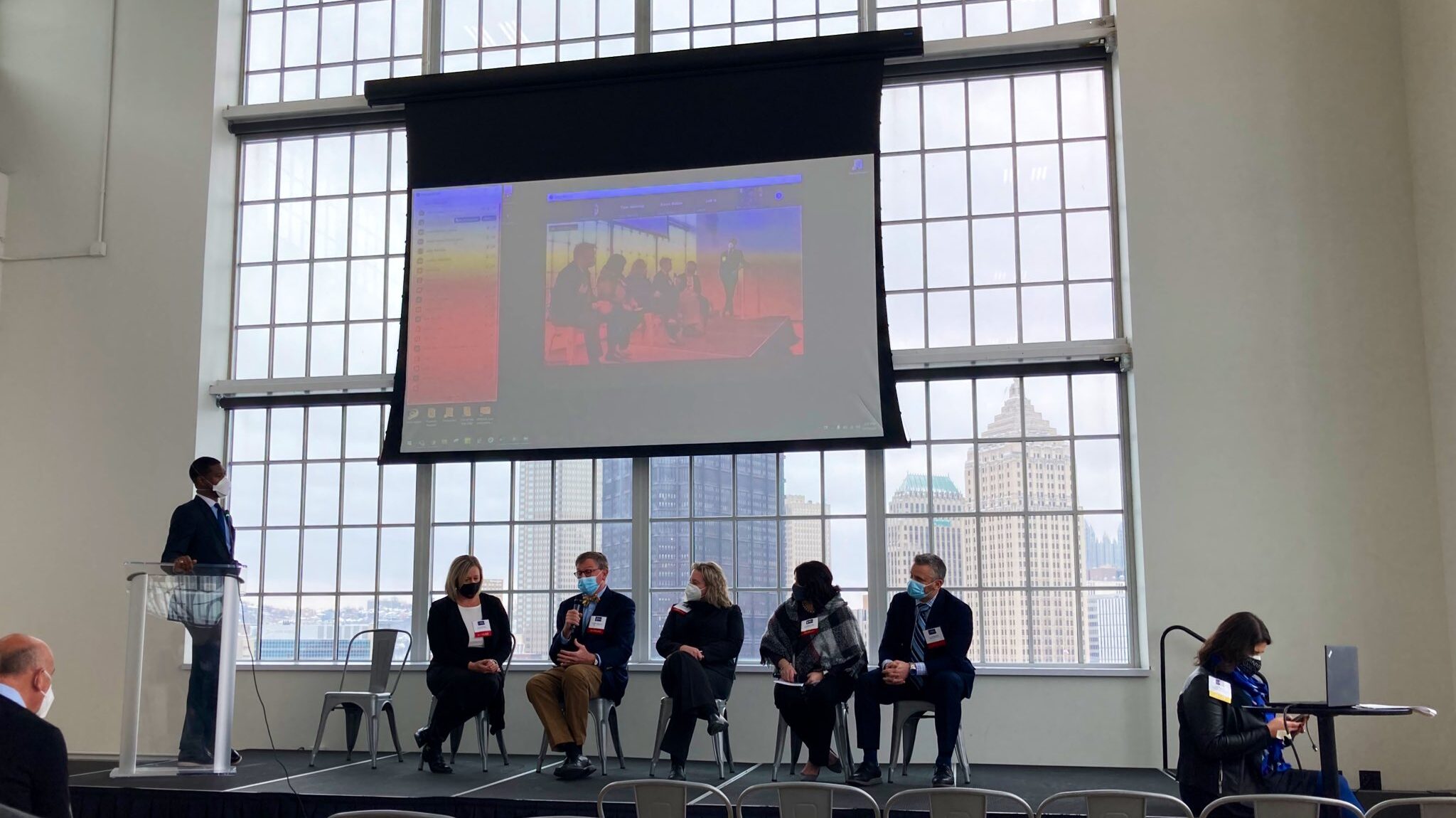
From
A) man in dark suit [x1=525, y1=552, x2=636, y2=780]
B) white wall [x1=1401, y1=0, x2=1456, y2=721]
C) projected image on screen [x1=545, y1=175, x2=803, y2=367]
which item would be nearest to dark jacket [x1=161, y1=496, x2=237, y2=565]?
man in dark suit [x1=525, y1=552, x2=636, y2=780]

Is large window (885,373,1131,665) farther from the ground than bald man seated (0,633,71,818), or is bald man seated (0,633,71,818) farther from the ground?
large window (885,373,1131,665)

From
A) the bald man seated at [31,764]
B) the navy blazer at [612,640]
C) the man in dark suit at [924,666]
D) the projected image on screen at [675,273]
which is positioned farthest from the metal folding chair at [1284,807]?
the projected image on screen at [675,273]

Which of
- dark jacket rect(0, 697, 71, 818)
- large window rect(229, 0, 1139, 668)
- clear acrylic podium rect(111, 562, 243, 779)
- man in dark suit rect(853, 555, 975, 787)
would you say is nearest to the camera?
dark jacket rect(0, 697, 71, 818)

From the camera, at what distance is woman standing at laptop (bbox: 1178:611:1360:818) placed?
416 centimetres

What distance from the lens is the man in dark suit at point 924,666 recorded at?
552 cm

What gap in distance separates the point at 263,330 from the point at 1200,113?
18.3ft

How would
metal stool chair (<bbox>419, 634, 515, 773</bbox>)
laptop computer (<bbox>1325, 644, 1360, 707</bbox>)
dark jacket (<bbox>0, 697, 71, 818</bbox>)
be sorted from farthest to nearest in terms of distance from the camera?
1. metal stool chair (<bbox>419, 634, 515, 773</bbox>)
2. laptop computer (<bbox>1325, 644, 1360, 707</bbox>)
3. dark jacket (<bbox>0, 697, 71, 818</bbox>)

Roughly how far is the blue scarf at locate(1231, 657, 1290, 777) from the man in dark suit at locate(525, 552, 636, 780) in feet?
9.48

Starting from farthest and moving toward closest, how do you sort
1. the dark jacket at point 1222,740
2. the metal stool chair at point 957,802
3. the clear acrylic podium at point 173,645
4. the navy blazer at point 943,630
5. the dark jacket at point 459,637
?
the dark jacket at point 459,637, the navy blazer at point 943,630, the clear acrylic podium at point 173,645, the dark jacket at point 1222,740, the metal stool chair at point 957,802

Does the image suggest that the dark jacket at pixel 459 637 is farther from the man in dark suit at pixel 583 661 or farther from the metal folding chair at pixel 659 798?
the metal folding chair at pixel 659 798

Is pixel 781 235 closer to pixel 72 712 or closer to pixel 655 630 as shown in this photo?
pixel 655 630

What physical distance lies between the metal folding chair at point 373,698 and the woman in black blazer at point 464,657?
0.78ft

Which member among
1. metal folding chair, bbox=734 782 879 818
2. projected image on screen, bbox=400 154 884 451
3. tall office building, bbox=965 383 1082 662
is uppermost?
projected image on screen, bbox=400 154 884 451

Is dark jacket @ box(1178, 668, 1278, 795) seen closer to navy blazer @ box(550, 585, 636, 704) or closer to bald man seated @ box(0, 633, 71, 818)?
navy blazer @ box(550, 585, 636, 704)
